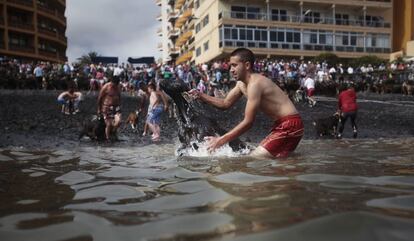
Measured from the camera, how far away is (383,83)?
99.3 ft

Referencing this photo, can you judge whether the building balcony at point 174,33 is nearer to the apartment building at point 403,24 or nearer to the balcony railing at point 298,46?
the balcony railing at point 298,46

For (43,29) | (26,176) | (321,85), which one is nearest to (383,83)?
(321,85)

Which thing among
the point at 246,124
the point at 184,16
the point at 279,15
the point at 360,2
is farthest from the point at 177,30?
the point at 246,124

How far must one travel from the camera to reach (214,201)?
3010mm

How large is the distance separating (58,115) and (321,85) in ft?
52.7

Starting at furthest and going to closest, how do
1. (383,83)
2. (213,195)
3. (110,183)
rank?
1. (383,83)
2. (110,183)
3. (213,195)

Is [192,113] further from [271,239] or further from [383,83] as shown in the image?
[383,83]

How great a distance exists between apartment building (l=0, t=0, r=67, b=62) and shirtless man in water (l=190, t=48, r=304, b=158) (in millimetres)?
49324

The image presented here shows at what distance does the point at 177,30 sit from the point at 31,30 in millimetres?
29634

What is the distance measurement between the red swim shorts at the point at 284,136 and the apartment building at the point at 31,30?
49.5 m

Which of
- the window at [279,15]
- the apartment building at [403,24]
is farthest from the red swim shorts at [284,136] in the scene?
the apartment building at [403,24]

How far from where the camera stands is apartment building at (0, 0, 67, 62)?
5112cm

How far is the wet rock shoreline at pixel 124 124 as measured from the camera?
1152cm

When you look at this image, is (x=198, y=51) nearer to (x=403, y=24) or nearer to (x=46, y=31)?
(x=46, y=31)
